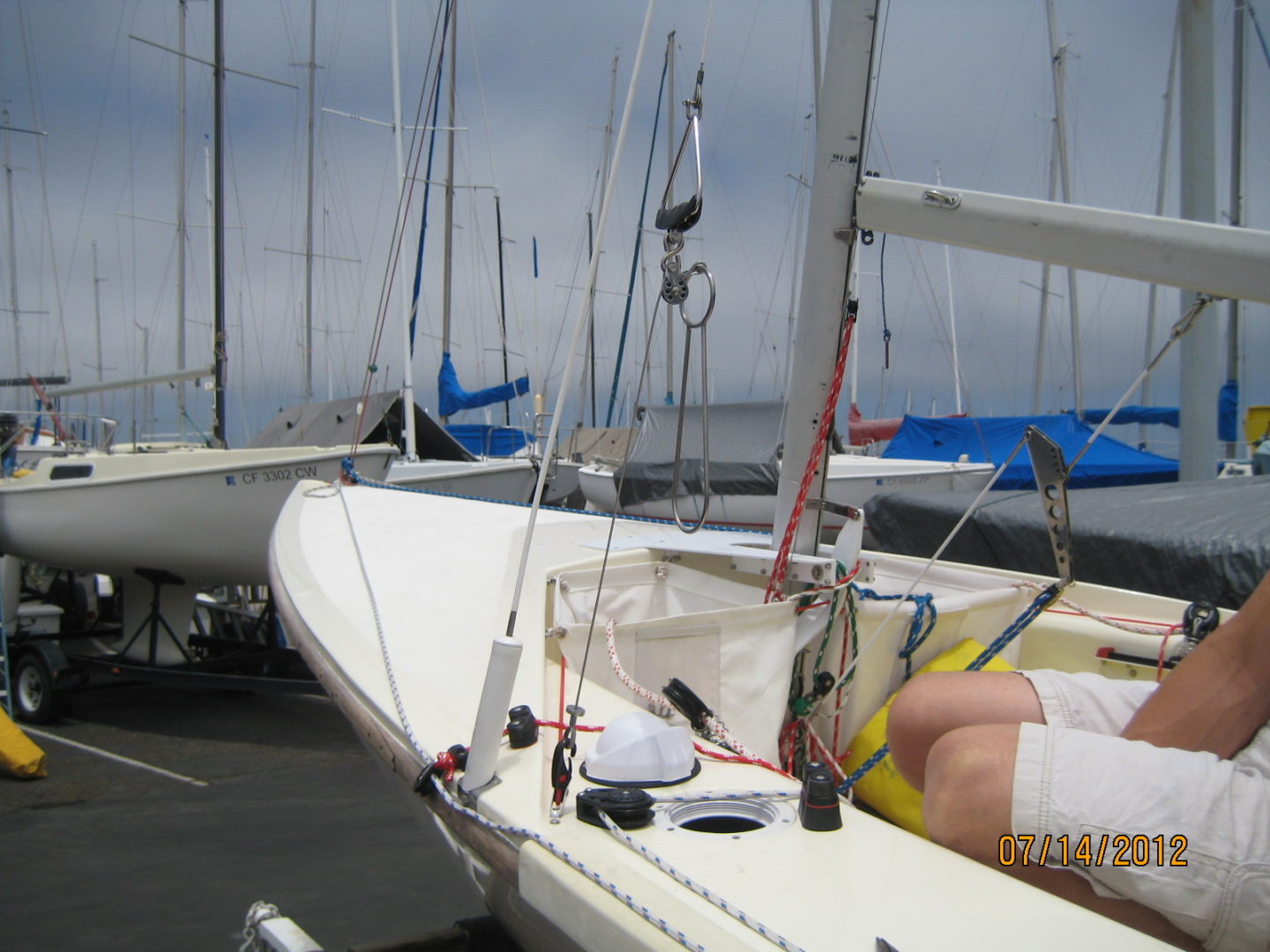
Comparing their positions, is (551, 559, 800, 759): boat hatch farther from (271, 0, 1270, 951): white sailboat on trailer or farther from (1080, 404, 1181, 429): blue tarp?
(1080, 404, 1181, 429): blue tarp

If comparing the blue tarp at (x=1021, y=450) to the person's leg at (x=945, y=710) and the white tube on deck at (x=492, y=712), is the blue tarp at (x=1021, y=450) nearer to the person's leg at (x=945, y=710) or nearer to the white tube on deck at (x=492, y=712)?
the person's leg at (x=945, y=710)

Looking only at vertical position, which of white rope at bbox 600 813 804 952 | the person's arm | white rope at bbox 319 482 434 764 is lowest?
white rope at bbox 319 482 434 764

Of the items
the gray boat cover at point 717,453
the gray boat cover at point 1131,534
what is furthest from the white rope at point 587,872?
the gray boat cover at point 717,453

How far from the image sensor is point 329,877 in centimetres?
331

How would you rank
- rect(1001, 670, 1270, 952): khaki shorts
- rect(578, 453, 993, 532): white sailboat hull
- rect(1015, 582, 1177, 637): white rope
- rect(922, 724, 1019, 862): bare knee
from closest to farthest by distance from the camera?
rect(1001, 670, 1270, 952): khaki shorts, rect(922, 724, 1019, 862): bare knee, rect(1015, 582, 1177, 637): white rope, rect(578, 453, 993, 532): white sailboat hull

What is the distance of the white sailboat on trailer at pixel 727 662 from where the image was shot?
3.20ft

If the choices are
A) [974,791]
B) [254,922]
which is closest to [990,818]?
[974,791]

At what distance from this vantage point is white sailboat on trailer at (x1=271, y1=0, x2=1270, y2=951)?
0.97 meters

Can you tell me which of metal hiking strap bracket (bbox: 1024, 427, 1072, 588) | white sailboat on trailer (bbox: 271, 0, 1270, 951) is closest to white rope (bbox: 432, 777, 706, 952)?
white sailboat on trailer (bbox: 271, 0, 1270, 951)

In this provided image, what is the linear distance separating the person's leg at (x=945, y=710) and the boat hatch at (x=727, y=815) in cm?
44

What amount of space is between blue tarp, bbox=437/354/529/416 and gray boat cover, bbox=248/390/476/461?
4.39ft

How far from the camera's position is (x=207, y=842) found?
3.71m

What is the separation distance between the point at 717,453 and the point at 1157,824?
8.30 metres

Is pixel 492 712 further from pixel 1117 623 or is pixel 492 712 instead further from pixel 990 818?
pixel 1117 623
